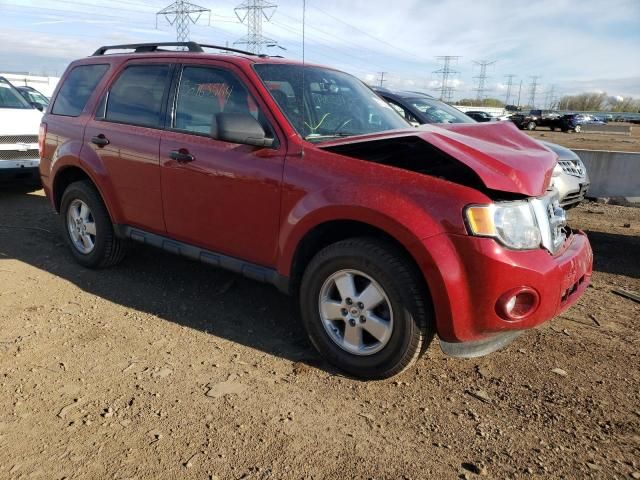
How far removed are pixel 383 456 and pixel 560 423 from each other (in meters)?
0.99

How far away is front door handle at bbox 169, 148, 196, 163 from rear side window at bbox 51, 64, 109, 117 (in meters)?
1.50

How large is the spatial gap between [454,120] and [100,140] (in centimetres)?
487

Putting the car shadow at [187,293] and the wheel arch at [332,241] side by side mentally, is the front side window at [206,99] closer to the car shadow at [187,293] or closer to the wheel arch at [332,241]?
the wheel arch at [332,241]

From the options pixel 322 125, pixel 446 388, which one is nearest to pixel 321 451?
pixel 446 388

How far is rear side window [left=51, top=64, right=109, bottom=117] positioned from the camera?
4691mm

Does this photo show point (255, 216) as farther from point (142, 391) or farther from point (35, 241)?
point (35, 241)

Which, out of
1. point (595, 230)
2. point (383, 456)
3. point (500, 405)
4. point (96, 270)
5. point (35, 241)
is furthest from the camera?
point (595, 230)

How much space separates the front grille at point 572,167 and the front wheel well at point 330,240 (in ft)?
16.2

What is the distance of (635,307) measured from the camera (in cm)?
417

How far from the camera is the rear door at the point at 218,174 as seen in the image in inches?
131

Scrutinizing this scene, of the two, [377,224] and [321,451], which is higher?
[377,224]

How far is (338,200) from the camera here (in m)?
2.93

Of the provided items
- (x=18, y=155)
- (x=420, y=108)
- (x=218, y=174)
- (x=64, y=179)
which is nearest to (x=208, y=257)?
(x=218, y=174)

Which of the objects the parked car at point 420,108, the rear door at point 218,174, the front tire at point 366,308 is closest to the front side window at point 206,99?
the rear door at point 218,174
